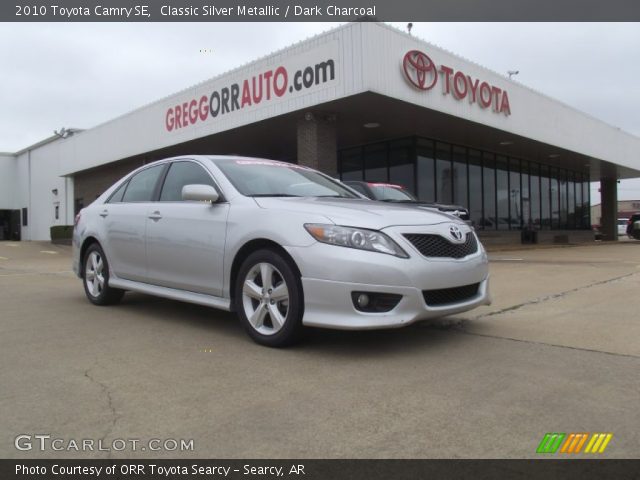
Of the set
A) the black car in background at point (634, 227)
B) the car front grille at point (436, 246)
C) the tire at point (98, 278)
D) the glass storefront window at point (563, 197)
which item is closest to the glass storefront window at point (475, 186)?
the glass storefront window at point (563, 197)

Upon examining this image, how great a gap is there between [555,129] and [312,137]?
11.2 m

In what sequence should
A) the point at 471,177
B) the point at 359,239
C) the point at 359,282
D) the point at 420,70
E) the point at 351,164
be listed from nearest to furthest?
the point at 359,282 < the point at 359,239 < the point at 420,70 < the point at 351,164 < the point at 471,177

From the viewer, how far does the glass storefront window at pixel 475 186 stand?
21.5 m

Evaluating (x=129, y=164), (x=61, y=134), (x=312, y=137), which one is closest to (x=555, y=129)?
(x=312, y=137)

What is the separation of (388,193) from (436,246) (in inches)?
246

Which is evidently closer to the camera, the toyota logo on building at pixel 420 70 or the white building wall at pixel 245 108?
the white building wall at pixel 245 108

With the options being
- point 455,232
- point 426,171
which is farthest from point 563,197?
point 455,232

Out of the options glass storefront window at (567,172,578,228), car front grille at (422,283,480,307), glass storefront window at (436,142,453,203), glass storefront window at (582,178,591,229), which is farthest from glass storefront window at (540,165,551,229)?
car front grille at (422,283,480,307)

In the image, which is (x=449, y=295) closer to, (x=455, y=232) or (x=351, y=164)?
(x=455, y=232)

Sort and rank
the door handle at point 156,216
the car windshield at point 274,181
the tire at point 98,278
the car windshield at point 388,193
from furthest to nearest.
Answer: the car windshield at point 388,193
the tire at point 98,278
the door handle at point 156,216
the car windshield at point 274,181

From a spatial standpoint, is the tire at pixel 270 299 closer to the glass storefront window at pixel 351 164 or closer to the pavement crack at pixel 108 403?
the pavement crack at pixel 108 403
